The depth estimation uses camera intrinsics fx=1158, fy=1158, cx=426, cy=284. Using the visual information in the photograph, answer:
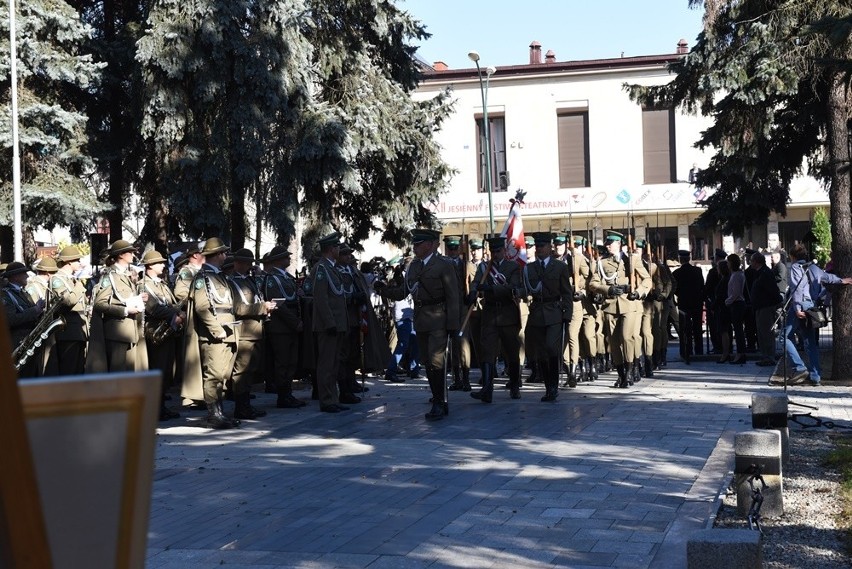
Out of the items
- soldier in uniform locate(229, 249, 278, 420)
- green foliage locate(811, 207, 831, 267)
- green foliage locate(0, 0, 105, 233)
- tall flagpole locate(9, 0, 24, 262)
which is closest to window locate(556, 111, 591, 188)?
green foliage locate(811, 207, 831, 267)

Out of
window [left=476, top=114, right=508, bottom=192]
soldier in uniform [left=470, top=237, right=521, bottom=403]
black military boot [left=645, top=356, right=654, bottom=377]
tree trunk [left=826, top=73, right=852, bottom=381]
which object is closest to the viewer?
soldier in uniform [left=470, top=237, right=521, bottom=403]

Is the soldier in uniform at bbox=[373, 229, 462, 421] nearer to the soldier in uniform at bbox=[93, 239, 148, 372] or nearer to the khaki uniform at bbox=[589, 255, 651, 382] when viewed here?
the soldier in uniform at bbox=[93, 239, 148, 372]

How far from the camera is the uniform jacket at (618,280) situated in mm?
17344

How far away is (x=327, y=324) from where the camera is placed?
549 inches

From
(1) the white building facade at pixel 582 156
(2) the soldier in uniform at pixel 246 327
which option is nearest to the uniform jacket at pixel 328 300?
(2) the soldier in uniform at pixel 246 327

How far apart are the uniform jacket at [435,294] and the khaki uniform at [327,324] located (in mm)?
1163

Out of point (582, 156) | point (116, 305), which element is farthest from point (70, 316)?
point (582, 156)

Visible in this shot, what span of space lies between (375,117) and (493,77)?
79.8 ft

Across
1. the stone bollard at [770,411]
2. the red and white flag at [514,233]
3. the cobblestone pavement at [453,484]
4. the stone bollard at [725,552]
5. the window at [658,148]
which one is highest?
the window at [658,148]

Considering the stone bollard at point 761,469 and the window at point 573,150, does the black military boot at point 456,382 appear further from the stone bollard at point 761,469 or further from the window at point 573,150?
the window at point 573,150

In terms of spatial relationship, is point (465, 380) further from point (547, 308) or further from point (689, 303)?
point (689, 303)

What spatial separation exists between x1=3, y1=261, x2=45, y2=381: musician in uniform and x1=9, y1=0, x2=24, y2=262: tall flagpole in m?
7.82

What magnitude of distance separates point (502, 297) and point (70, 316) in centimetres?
543

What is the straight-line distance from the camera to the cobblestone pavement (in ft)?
22.0
